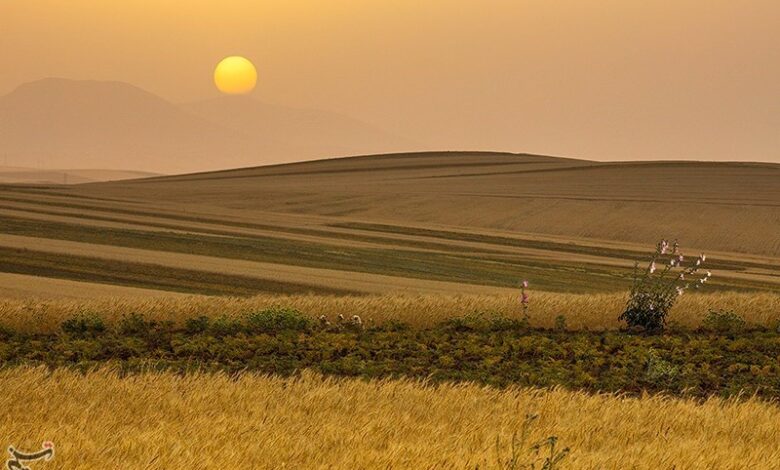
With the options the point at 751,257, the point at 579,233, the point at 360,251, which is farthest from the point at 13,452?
the point at 579,233

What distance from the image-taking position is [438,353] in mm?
18516

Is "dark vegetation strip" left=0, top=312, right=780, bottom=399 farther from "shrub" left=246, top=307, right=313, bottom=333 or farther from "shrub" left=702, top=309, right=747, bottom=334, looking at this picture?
"shrub" left=702, top=309, right=747, bottom=334

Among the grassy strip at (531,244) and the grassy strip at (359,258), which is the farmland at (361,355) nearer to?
the grassy strip at (359,258)

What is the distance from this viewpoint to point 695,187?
10056 centimetres

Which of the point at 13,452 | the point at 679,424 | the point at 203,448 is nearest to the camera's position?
the point at 13,452

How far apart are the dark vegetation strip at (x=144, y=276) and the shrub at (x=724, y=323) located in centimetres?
1272

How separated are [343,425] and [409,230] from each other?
54359 millimetres

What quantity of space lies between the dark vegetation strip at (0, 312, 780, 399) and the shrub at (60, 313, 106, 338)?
0.02 metres

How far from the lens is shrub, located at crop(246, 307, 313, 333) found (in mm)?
20750

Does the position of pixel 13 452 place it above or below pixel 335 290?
above

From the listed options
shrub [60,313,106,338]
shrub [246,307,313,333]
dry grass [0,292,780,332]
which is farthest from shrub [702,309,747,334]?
shrub [60,313,106,338]

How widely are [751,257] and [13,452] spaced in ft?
194

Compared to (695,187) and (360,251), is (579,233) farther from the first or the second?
(695,187)

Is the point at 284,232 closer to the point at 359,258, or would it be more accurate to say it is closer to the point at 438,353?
the point at 359,258
